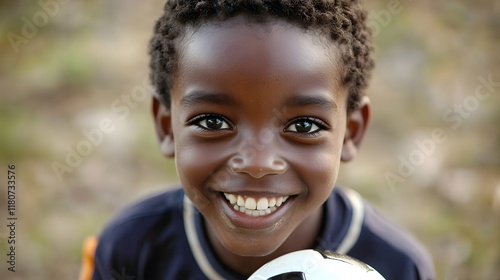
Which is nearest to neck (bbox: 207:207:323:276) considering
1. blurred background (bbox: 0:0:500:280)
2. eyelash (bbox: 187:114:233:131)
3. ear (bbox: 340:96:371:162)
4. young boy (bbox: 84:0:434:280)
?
young boy (bbox: 84:0:434:280)

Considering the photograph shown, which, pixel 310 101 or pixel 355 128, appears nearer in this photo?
pixel 310 101

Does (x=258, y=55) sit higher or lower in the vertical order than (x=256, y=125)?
higher

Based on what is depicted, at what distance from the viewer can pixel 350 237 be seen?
1606mm

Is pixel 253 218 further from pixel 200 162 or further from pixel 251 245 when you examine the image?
pixel 200 162

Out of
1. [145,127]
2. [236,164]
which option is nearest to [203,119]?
[236,164]

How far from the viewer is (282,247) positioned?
5.21ft

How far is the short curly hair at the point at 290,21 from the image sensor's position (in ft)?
4.11

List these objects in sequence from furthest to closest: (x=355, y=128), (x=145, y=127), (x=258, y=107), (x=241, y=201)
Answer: (x=145, y=127)
(x=355, y=128)
(x=241, y=201)
(x=258, y=107)

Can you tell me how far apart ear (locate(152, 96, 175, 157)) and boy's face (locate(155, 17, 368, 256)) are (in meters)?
0.12

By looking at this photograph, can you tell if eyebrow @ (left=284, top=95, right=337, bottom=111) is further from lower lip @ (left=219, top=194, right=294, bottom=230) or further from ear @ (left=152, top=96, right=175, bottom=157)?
ear @ (left=152, top=96, right=175, bottom=157)

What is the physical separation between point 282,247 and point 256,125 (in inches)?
18.1

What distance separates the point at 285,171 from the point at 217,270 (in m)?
0.43

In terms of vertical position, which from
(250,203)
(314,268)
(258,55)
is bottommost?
(314,268)

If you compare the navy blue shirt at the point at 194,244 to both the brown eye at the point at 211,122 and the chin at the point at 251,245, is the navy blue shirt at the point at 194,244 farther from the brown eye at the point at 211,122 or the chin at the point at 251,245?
the brown eye at the point at 211,122
